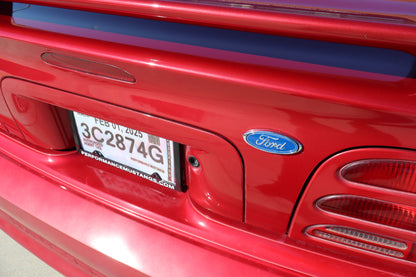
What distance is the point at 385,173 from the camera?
775 mm

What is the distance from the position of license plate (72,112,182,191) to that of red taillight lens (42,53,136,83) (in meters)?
0.22

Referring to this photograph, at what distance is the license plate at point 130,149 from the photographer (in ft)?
3.70

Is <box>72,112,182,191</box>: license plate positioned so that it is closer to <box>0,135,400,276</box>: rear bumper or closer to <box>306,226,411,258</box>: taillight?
<box>0,135,400,276</box>: rear bumper

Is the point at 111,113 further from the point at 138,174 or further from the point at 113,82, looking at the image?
the point at 138,174

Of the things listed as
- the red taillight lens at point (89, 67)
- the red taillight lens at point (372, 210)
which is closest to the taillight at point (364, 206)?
the red taillight lens at point (372, 210)

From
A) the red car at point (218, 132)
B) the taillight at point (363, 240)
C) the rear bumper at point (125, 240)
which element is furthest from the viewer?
the rear bumper at point (125, 240)

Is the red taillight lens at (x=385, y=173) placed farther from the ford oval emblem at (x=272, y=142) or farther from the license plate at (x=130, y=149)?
the license plate at (x=130, y=149)

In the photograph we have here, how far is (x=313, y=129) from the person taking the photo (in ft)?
2.56

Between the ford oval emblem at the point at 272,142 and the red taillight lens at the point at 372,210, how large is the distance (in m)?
0.17

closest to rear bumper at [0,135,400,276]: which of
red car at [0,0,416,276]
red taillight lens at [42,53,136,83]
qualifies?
red car at [0,0,416,276]

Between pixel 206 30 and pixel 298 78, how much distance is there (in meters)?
0.32

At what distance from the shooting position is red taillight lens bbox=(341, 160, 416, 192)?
2.47ft

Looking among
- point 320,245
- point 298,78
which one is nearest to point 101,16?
point 298,78

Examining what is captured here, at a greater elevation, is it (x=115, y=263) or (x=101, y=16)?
(x=101, y=16)
